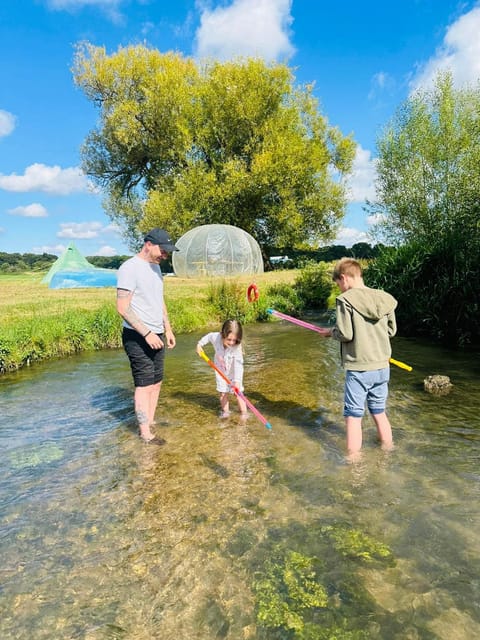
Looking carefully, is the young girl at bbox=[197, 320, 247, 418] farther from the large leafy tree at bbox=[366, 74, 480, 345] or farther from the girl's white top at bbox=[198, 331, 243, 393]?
the large leafy tree at bbox=[366, 74, 480, 345]

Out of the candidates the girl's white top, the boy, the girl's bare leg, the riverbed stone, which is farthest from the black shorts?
the riverbed stone

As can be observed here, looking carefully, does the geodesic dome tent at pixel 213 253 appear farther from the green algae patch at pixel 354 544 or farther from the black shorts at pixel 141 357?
the green algae patch at pixel 354 544

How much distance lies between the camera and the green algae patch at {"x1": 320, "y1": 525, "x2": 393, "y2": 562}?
11.7 ft

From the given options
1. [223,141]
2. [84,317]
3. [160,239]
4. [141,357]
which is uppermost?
[223,141]

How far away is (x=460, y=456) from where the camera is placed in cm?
536

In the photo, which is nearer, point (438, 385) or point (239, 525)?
point (239, 525)

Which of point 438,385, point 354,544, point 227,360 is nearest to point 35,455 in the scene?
point 227,360

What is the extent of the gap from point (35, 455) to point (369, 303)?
175 inches

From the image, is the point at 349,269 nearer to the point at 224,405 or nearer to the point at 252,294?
the point at 252,294

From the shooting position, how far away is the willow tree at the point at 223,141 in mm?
31031

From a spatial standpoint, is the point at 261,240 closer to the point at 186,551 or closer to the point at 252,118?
the point at 252,118

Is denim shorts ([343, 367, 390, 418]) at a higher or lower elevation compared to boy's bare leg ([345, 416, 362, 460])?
higher

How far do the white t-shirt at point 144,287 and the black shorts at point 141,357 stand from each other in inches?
5.8

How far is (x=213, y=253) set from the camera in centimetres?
2717
